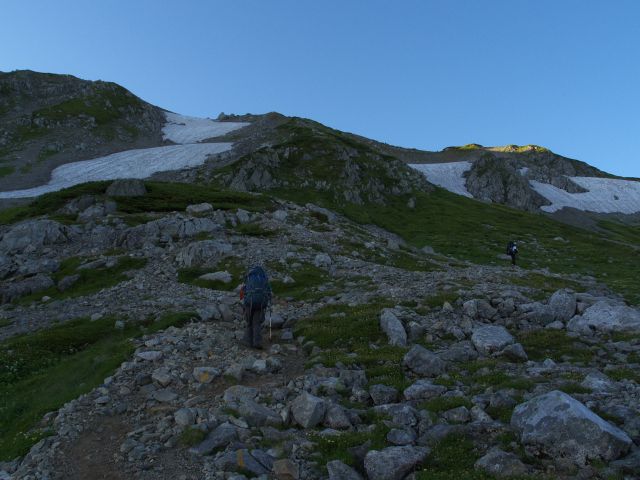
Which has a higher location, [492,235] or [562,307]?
[492,235]

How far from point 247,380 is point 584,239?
3721 inches

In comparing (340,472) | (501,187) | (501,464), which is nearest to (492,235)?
(501,187)

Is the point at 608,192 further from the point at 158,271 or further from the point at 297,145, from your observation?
the point at 158,271

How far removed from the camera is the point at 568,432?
30.8ft

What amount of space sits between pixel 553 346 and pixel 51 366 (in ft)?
68.3

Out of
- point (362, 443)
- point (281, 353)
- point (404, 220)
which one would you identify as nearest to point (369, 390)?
point (362, 443)

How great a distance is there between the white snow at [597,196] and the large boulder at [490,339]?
5664 inches

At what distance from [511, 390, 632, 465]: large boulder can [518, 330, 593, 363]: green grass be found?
6.71 meters

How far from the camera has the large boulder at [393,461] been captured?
949 cm

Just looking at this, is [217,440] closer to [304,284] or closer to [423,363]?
[423,363]

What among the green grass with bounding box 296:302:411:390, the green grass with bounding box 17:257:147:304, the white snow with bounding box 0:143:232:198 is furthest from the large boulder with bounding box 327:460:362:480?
the white snow with bounding box 0:143:232:198

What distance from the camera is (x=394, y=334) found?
61.7 ft

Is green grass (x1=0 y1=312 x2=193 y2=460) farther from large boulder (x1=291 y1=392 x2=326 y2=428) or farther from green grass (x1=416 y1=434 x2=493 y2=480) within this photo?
green grass (x1=416 y1=434 x2=493 y2=480)

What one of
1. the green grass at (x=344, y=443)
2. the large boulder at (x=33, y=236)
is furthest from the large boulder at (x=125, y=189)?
the green grass at (x=344, y=443)
